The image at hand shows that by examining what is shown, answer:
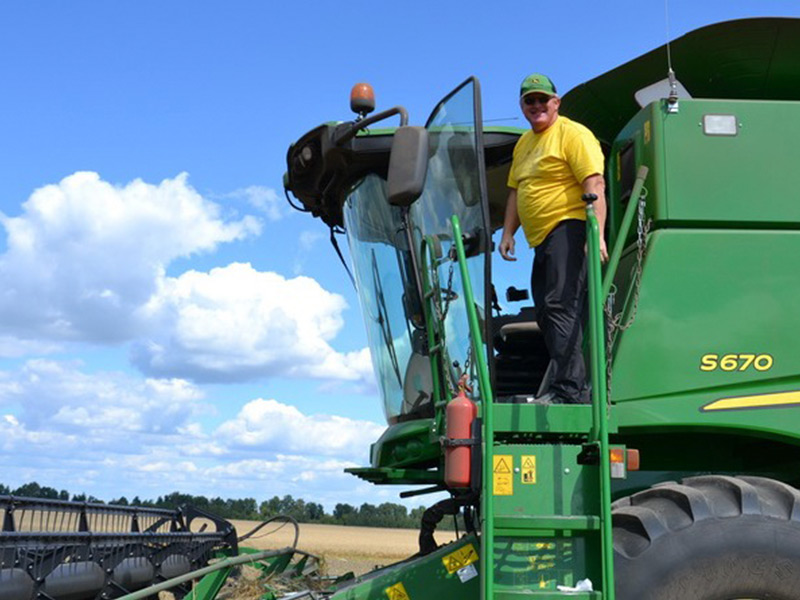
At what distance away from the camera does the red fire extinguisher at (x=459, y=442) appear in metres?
3.72

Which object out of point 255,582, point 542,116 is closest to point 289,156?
point 542,116

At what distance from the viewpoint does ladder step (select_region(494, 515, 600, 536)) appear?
3.64 metres

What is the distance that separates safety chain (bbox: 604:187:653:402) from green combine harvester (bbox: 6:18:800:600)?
0.05ft

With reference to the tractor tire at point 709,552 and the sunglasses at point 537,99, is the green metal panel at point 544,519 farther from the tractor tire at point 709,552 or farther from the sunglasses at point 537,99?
the sunglasses at point 537,99

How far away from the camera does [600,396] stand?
367 centimetres

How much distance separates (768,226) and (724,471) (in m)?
1.25

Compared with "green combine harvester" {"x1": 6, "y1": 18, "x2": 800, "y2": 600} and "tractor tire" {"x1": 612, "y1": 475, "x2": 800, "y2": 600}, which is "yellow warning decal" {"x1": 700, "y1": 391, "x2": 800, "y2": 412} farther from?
"tractor tire" {"x1": 612, "y1": 475, "x2": 800, "y2": 600}

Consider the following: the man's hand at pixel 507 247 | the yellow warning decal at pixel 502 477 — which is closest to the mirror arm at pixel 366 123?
the man's hand at pixel 507 247

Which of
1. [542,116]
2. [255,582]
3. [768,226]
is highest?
[542,116]

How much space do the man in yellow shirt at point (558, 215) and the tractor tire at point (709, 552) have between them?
617 millimetres


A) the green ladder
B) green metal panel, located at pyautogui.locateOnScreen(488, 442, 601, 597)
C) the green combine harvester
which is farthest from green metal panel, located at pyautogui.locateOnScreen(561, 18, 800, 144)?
green metal panel, located at pyautogui.locateOnScreen(488, 442, 601, 597)

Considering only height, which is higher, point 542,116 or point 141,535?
point 542,116

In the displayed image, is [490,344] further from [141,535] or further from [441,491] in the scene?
[141,535]

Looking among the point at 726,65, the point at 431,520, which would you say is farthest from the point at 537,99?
the point at 431,520
